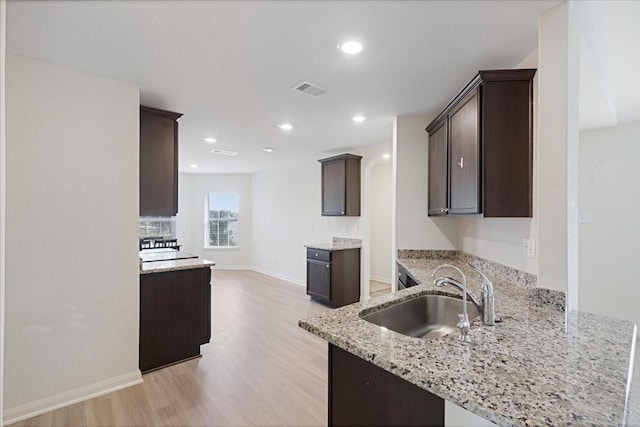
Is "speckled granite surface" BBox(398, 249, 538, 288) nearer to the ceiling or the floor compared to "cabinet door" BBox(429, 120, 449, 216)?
nearer to the floor

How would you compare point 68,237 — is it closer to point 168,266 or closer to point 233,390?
point 168,266

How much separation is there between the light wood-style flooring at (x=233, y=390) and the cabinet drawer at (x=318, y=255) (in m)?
1.17

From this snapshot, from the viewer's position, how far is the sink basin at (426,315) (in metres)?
1.70

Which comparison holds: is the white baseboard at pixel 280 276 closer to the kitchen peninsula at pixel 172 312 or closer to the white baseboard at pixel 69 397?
the kitchen peninsula at pixel 172 312

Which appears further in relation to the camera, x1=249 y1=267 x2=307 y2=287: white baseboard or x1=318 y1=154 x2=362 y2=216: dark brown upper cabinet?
x1=249 y1=267 x2=307 y2=287: white baseboard

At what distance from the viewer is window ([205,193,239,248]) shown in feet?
26.6

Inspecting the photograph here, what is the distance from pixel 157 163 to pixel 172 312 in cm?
144

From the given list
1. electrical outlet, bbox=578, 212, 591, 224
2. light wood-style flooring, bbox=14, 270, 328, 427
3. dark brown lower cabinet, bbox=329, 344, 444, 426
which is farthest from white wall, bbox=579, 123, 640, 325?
dark brown lower cabinet, bbox=329, 344, 444, 426

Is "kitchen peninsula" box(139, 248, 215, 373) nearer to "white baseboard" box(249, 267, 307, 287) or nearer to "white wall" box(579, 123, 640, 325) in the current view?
"white baseboard" box(249, 267, 307, 287)

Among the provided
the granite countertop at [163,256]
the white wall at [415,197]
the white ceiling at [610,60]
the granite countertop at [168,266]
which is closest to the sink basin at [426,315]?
the white wall at [415,197]

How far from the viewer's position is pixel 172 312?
2818mm

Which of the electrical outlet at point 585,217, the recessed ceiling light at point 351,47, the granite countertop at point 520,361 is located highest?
the recessed ceiling light at point 351,47

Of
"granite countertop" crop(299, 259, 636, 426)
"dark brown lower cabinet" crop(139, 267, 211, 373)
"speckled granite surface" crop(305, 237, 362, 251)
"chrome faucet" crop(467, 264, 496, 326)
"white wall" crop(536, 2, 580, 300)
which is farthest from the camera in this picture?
"speckled granite surface" crop(305, 237, 362, 251)

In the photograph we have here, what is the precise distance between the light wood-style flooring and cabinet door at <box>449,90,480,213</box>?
1864mm
